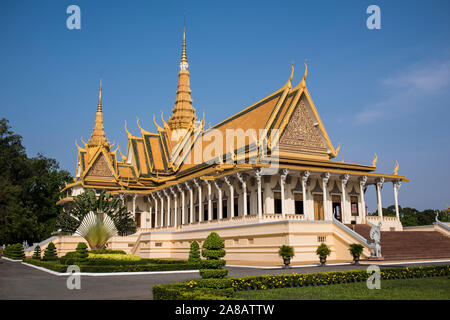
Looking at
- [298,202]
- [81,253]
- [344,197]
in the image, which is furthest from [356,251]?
[81,253]

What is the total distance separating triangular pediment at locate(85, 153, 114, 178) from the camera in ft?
151

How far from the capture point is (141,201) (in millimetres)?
41281

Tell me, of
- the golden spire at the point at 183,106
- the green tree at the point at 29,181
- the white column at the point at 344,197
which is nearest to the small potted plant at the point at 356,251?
the white column at the point at 344,197

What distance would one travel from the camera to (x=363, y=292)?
983cm

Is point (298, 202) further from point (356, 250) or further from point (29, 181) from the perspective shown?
point (29, 181)

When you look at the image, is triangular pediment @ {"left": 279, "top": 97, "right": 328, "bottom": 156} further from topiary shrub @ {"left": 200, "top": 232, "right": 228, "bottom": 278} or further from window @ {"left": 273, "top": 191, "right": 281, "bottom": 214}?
topiary shrub @ {"left": 200, "top": 232, "right": 228, "bottom": 278}

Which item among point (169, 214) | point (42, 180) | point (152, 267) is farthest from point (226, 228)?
point (42, 180)

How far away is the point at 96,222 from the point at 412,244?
57.2 feet

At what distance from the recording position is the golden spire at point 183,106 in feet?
153

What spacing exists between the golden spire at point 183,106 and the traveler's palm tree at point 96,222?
14.7 metres

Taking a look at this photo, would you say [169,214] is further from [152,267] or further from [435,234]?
[435,234]

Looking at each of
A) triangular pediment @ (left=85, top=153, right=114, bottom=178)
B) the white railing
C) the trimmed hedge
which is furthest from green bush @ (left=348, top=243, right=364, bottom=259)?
triangular pediment @ (left=85, top=153, right=114, bottom=178)

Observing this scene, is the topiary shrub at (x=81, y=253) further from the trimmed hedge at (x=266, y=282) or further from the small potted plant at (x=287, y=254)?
the trimmed hedge at (x=266, y=282)

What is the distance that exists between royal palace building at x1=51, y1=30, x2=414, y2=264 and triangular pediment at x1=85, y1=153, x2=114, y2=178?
6.18 m
